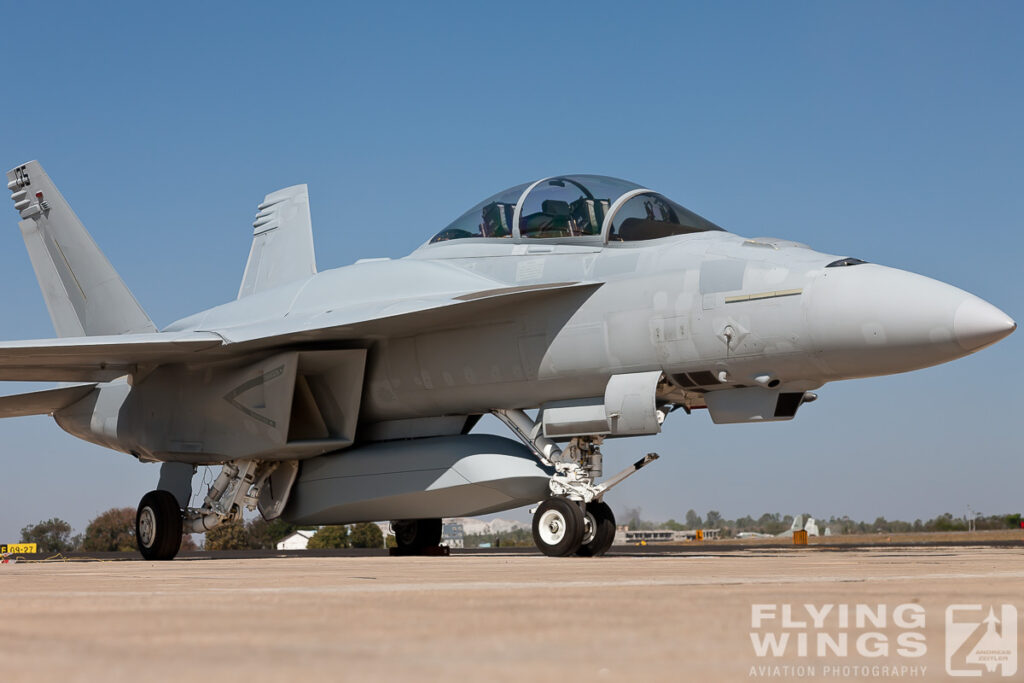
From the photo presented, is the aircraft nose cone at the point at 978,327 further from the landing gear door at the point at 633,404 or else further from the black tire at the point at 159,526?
the black tire at the point at 159,526

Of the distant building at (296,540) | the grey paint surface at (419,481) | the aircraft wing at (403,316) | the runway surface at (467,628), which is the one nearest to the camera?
the runway surface at (467,628)

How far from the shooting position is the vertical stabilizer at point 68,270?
14570 millimetres

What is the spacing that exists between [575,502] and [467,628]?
670cm

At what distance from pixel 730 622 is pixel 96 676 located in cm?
160

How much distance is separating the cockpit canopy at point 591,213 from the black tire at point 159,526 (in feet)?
15.0

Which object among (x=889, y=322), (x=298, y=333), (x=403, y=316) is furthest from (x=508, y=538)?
(x=889, y=322)

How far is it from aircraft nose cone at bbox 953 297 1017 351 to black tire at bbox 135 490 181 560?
313 inches

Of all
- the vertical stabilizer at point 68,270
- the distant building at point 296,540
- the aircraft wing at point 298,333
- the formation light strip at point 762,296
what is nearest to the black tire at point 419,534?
the aircraft wing at point 298,333

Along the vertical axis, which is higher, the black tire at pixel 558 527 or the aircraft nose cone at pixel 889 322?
the aircraft nose cone at pixel 889 322

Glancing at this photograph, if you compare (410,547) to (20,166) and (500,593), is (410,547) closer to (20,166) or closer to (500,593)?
(20,166)

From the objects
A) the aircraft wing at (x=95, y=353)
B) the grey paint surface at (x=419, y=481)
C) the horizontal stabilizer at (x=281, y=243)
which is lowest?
the grey paint surface at (x=419, y=481)

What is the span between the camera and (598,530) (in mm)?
9938

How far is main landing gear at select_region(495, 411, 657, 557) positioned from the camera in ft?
30.8

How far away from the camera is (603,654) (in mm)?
2418
